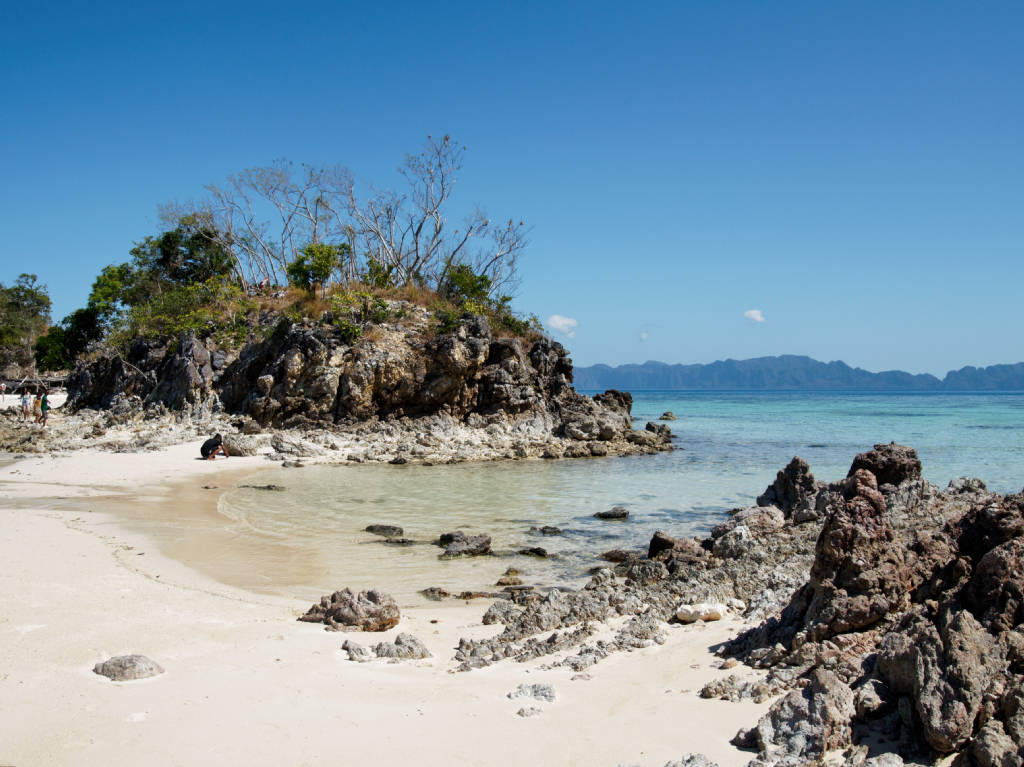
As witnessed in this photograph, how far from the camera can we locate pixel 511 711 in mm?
4672

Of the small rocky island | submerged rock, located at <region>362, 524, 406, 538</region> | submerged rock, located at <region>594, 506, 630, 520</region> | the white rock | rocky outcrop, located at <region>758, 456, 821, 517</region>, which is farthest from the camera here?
the small rocky island

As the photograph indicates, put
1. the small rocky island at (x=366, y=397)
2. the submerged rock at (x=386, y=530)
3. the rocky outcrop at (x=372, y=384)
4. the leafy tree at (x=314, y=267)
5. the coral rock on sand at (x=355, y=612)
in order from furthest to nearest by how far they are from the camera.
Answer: the leafy tree at (x=314, y=267), the rocky outcrop at (x=372, y=384), the small rocky island at (x=366, y=397), the submerged rock at (x=386, y=530), the coral rock on sand at (x=355, y=612)

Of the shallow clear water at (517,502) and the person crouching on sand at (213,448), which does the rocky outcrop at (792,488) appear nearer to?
the shallow clear water at (517,502)

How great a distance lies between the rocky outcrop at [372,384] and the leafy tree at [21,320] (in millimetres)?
25259

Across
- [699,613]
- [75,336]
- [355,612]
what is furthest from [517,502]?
[75,336]

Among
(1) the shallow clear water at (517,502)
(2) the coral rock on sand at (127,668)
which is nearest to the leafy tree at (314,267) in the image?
(1) the shallow clear water at (517,502)

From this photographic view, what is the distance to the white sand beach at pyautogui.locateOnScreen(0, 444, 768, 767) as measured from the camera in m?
4.13

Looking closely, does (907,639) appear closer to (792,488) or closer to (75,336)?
(792,488)

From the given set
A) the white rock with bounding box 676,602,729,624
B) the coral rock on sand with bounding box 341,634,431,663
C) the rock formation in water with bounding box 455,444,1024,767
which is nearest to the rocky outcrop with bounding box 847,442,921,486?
the rock formation in water with bounding box 455,444,1024,767

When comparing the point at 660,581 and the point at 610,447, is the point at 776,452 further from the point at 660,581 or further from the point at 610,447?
the point at 660,581

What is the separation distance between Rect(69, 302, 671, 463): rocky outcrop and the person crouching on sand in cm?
406

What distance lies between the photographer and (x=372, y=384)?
26625mm

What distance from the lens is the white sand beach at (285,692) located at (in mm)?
4133

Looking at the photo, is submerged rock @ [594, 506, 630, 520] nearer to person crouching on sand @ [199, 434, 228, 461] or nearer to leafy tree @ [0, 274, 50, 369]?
person crouching on sand @ [199, 434, 228, 461]
